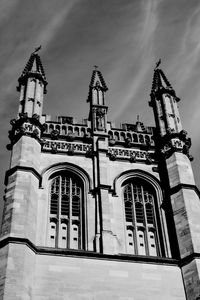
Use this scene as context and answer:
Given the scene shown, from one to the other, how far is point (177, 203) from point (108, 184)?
2.98 m

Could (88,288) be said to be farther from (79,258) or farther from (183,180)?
(183,180)

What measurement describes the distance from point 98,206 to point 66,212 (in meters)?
1.41

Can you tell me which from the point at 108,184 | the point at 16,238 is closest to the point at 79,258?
the point at 16,238

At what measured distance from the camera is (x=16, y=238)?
16.9 m

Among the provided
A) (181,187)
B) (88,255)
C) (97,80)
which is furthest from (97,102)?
(88,255)

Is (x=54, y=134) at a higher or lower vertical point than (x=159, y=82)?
lower

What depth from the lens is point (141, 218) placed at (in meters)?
20.7

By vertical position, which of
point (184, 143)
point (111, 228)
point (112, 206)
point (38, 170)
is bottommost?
point (111, 228)

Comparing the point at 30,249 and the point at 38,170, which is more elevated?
the point at 38,170

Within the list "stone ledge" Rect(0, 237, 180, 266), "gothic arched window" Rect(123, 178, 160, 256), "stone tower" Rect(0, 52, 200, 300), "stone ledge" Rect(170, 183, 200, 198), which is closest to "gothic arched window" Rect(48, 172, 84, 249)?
"stone tower" Rect(0, 52, 200, 300)

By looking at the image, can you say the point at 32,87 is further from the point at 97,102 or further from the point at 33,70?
the point at 97,102

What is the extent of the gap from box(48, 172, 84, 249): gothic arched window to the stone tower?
4cm

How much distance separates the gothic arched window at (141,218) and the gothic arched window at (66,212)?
199 cm

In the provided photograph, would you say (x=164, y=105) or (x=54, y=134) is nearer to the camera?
(x=54, y=134)
